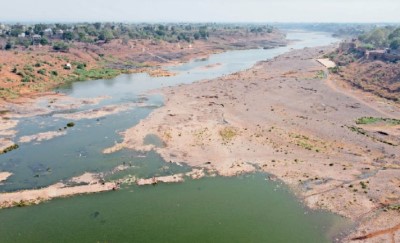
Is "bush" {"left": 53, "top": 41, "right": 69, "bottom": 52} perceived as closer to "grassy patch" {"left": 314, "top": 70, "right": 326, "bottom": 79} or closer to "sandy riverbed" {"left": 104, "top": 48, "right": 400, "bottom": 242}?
"sandy riverbed" {"left": 104, "top": 48, "right": 400, "bottom": 242}

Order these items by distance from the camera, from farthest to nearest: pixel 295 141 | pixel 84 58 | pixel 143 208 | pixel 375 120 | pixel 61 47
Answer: pixel 61 47 < pixel 84 58 < pixel 375 120 < pixel 295 141 < pixel 143 208

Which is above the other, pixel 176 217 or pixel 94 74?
pixel 94 74

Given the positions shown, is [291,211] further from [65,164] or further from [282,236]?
[65,164]

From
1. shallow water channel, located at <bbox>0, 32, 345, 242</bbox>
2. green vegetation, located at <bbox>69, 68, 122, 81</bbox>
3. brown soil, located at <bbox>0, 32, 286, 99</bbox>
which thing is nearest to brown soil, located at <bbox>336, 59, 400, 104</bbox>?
shallow water channel, located at <bbox>0, 32, 345, 242</bbox>

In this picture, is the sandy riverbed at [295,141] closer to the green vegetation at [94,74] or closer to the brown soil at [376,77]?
the brown soil at [376,77]

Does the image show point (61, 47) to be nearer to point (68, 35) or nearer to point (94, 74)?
point (68, 35)

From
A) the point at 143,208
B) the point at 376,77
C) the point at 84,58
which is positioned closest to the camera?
the point at 143,208

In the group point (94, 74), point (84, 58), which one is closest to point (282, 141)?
point (94, 74)

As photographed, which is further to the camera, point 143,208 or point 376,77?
point 376,77

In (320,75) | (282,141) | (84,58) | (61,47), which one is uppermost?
(61,47)
